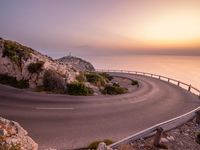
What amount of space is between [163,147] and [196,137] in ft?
9.92

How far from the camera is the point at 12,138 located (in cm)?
722

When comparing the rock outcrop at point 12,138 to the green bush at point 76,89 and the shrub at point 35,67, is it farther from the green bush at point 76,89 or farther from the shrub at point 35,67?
the shrub at point 35,67

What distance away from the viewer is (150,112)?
63.8 ft

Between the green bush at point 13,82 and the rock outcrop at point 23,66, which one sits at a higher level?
the rock outcrop at point 23,66

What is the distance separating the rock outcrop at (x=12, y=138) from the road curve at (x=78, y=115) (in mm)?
3789

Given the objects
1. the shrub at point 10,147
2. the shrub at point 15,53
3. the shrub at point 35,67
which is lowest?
the shrub at point 10,147

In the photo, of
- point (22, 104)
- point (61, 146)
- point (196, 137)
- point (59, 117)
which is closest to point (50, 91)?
point (22, 104)

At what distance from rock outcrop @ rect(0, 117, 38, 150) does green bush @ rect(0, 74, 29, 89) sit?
57.0 ft

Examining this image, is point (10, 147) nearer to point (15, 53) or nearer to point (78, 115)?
point (78, 115)

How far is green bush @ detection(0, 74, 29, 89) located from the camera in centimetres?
2462

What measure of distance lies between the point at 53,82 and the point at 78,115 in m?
9.76

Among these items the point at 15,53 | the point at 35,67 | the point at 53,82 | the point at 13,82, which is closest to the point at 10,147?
the point at 53,82

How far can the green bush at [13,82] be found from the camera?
24619 millimetres

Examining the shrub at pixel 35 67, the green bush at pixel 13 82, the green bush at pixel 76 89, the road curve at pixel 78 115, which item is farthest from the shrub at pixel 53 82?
the road curve at pixel 78 115
